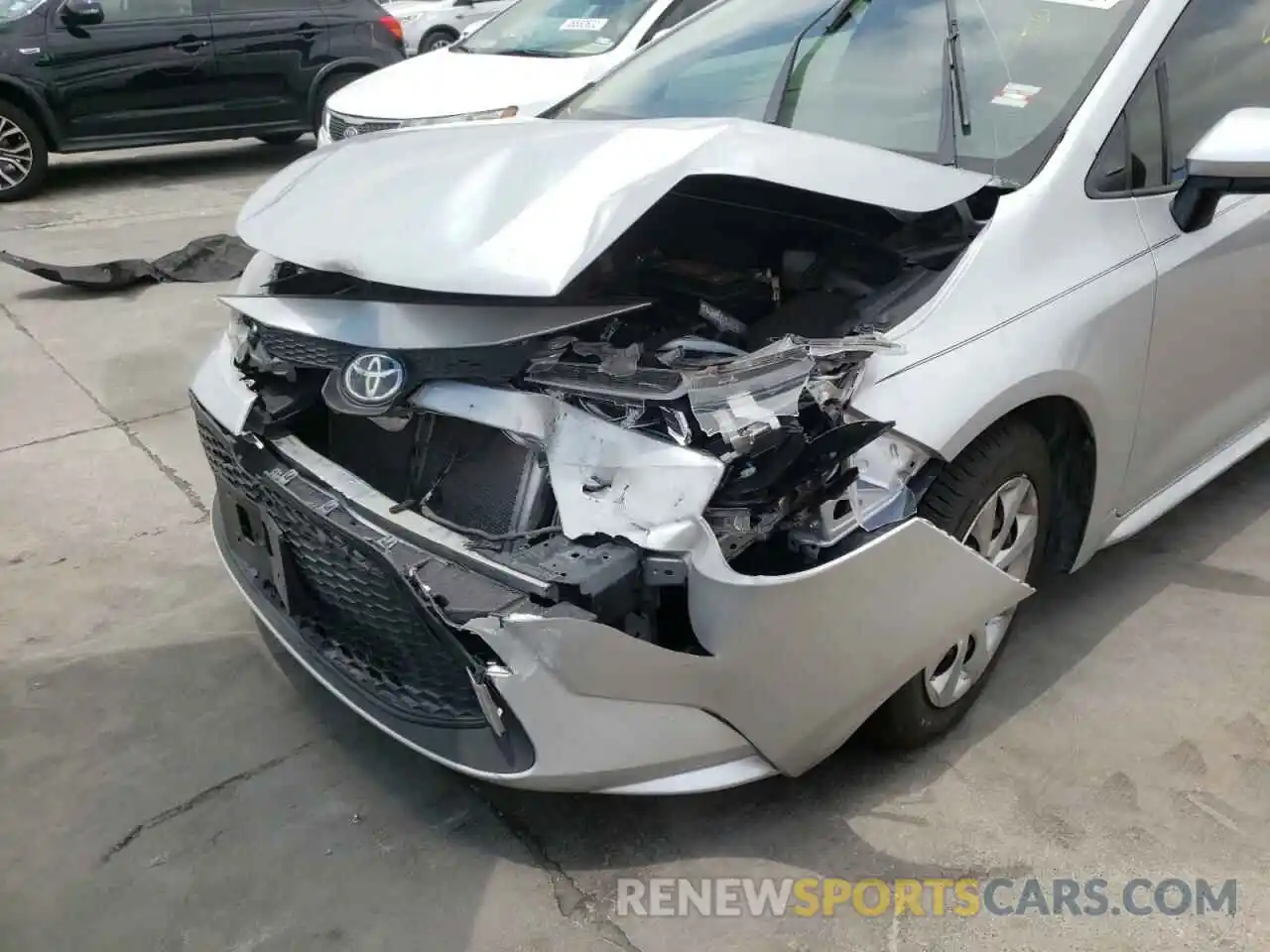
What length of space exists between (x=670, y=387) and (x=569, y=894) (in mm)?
1023

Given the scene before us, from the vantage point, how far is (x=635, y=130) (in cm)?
237

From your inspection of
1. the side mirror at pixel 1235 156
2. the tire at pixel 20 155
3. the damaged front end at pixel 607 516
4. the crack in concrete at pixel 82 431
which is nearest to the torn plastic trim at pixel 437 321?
the damaged front end at pixel 607 516

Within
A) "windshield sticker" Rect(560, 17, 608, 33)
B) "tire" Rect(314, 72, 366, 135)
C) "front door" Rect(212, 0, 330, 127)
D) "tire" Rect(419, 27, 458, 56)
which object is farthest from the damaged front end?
"tire" Rect(419, 27, 458, 56)

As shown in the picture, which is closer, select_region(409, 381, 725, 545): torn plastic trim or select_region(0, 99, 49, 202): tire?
select_region(409, 381, 725, 545): torn plastic trim

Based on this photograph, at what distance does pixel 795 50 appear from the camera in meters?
3.11

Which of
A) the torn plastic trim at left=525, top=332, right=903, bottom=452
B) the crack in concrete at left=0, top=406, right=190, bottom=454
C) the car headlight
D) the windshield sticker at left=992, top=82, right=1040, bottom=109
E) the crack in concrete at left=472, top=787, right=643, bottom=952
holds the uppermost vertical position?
the windshield sticker at left=992, top=82, right=1040, bottom=109

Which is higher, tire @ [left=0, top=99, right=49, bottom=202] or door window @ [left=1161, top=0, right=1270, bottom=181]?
door window @ [left=1161, top=0, right=1270, bottom=181]

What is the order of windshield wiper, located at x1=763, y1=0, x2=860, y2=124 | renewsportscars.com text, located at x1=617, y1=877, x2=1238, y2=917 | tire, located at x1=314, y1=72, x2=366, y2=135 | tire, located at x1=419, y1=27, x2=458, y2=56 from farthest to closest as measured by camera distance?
1. tire, located at x1=419, y1=27, x2=458, y2=56
2. tire, located at x1=314, y1=72, x2=366, y2=135
3. windshield wiper, located at x1=763, y1=0, x2=860, y2=124
4. renewsportscars.com text, located at x1=617, y1=877, x2=1238, y2=917

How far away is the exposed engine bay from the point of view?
199 cm

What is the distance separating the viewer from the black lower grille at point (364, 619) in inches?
82.4

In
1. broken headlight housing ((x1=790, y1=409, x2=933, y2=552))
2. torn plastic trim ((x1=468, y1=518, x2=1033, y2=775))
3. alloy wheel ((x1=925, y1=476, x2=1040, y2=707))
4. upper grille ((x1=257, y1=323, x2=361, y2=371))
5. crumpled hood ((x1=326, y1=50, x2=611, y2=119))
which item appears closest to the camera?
torn plastic trim ((x1=468, y1=518, x2=1033, y2=775))

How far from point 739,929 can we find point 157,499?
8.46ft

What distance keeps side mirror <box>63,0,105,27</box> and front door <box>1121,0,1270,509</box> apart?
7763 mm

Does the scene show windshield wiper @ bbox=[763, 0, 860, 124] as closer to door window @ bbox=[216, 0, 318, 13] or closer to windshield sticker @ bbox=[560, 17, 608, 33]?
windshield sticker @ bbox=[560, 17, 608, 33]
